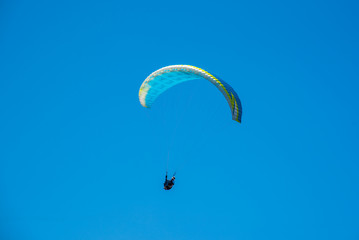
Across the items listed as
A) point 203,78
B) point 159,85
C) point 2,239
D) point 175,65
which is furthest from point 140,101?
point 2,239

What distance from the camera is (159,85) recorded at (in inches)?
984

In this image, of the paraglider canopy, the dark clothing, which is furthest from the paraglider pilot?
the paraglider canopy

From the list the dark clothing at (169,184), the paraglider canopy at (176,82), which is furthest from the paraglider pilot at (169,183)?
the paraglider canopy at (176,82)

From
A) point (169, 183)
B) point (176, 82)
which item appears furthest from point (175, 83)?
point (169, 183)

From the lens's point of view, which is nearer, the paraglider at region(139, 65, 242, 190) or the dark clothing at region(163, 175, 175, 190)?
the paraglider at region(139, 65, 242, 190)

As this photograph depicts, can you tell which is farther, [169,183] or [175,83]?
[175,83]

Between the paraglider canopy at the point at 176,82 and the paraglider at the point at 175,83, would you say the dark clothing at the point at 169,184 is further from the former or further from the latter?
the paraglider canopy at the point at 176,82

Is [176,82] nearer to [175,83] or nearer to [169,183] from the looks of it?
[175,83]

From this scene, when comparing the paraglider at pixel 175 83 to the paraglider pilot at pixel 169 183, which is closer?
the paraglider at pixel 175 83

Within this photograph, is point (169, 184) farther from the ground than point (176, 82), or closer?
closer

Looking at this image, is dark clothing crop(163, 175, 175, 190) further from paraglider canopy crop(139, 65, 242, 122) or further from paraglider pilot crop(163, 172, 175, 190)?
paraglider canopy crop(139, 65, 242, 122)

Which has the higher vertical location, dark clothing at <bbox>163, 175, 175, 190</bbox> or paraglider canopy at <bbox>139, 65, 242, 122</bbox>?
paraglider canopy at <bbox>139, 65, 242, 122</bbox>

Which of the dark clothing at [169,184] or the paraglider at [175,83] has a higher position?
the paraglider at [175,83]

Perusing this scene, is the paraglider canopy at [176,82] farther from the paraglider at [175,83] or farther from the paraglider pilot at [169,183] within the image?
the paraglider pilot at [169,183]
